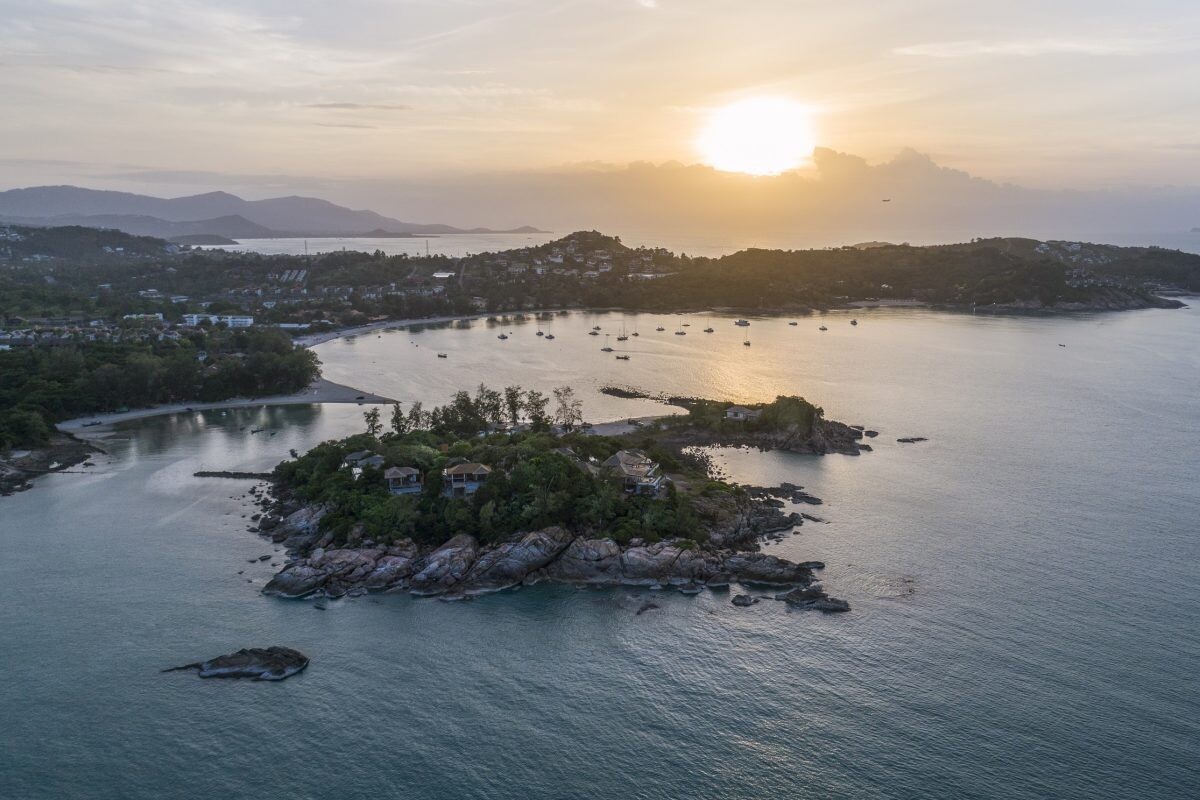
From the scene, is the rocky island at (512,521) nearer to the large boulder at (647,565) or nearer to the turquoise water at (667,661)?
the large boulder at (647,565)

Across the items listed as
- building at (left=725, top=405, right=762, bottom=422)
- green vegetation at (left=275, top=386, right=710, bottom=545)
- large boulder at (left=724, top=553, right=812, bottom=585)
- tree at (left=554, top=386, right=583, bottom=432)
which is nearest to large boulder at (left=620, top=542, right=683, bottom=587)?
green vegetation at (left=275, top=386, right=710, bottom=545)

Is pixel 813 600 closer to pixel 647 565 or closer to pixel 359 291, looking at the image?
pixel 647 565

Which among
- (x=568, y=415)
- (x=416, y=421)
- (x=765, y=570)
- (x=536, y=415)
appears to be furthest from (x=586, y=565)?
(x=568, y=415)

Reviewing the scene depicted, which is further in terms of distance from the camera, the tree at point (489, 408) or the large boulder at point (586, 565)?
the tree at point (489, 408)

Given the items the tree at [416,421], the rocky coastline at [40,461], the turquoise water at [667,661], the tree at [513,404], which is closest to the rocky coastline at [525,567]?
the turquoise water at [667,661]

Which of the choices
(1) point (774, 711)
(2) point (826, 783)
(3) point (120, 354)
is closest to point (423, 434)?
(1) point (774, 711)

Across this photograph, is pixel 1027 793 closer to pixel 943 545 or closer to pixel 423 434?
pixel 943 545
